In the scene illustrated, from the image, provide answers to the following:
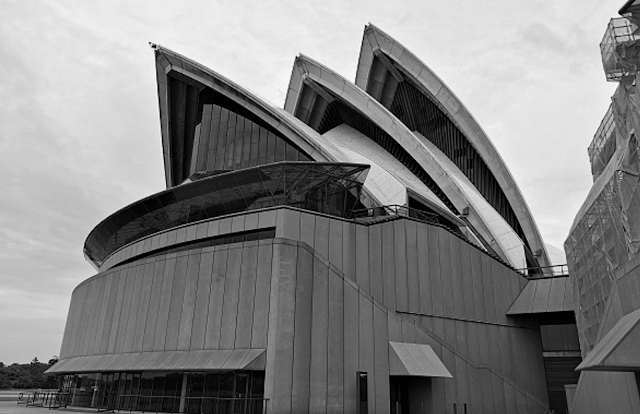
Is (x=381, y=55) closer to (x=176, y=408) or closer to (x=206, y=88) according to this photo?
(x=206, y=88)

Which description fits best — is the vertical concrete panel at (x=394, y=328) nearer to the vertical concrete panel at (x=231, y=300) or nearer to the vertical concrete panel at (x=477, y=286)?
the vertical concrete panel at (x=231, y=300)

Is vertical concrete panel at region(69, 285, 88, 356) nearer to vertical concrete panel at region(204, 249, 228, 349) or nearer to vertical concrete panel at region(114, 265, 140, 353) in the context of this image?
vertical concrete panel at region(114, 265, 140, 353)

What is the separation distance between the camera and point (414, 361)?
16.2 meters

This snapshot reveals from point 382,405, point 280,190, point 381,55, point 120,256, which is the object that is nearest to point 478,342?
point 382,405

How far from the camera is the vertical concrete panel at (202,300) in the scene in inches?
633

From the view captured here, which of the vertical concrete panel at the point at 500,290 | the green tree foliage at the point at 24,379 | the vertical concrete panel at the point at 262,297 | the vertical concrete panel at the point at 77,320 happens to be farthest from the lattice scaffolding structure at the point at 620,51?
the green tree foliage at the point at 24,379

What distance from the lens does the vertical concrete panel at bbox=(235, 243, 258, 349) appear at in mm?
15242

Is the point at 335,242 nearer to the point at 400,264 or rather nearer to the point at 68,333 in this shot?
the point at 400,264

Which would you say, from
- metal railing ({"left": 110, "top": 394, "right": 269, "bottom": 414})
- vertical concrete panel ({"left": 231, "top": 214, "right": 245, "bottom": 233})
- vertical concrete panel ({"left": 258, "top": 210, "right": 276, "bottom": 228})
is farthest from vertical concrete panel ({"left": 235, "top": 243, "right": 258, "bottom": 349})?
vertical concrete panel ({"left": 231, "top": 214, "right": 245, "bottom": 233})

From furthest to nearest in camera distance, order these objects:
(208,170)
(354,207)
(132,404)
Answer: (208,170), (354,207), (132,404)

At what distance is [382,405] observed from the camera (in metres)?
15.4

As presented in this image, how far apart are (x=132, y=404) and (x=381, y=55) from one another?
90.7 ft

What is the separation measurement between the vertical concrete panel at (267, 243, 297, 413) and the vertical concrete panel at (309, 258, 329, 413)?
793 millimetres

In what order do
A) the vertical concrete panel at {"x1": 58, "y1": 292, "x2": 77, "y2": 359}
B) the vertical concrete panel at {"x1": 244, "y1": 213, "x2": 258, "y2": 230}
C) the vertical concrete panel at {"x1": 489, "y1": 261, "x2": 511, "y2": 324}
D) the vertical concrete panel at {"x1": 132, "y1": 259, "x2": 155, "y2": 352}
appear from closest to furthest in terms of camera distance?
the vertical concrete panel at {"x1": 132, "y1": 259, "x2": 155, "y2": 352}, the vertical concrete panel at {"x1": 244, "y1": 213, "x2": 258, "y2": 230}, the vertical concrete panel at {"x1": 489, "y1": 261, "x2": 511, "y2": 324}, the vertical concrete panel at {"x1": 58, "y1": 292, "x2": 77, "y2": 359}
